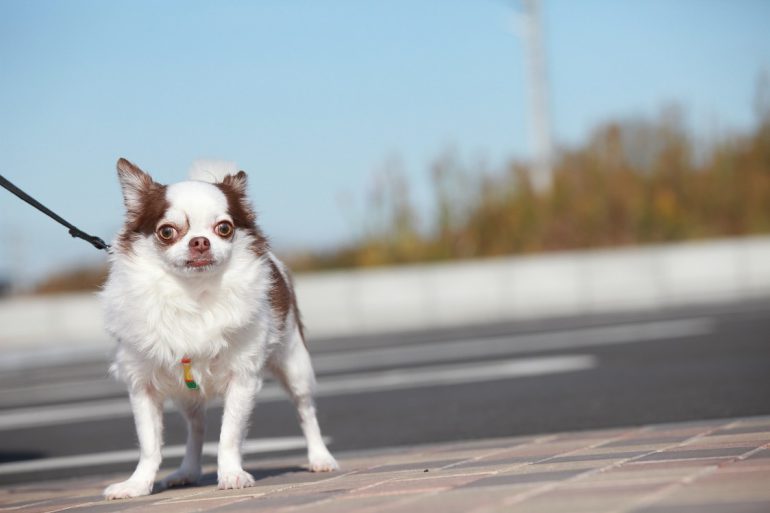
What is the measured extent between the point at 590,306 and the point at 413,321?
296 cm

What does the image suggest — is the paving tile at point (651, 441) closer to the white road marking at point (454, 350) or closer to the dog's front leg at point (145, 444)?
the dog's front leg at point (145, 444)

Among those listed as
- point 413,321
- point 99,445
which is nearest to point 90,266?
point 413,321

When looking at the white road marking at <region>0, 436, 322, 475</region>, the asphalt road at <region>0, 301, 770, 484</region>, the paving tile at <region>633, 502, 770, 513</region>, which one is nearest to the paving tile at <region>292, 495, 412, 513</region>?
the paving tile at <region>633, 502, 770, 513</region>

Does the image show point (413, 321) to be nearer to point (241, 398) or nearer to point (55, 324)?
point (55, 324)

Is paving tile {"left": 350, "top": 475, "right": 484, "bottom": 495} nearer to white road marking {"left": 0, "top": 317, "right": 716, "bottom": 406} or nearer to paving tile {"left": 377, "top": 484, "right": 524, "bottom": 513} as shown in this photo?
paving tile {"left": 377, "top": 484, "right": 524, "bottom": 513}

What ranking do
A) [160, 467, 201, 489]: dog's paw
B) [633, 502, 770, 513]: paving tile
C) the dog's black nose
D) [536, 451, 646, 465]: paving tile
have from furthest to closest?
[160, 467, 201, 489]: dog's paw → the dog's black nose → [536, 451, 646, 465]: paving tile → [633, 502, 770, 513]: paving tile

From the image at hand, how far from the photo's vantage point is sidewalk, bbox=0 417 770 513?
10.9ft

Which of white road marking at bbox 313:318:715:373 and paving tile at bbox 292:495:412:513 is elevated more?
paving tile at bbox 292:495:412:513

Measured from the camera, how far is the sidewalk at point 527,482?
3.34 m

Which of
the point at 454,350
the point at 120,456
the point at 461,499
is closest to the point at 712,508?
the point at 461,499

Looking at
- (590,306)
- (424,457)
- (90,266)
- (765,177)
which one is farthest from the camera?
(90,266)

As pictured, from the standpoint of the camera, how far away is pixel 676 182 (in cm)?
2152

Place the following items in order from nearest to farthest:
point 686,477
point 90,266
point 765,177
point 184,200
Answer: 1. point 686,477
2. point 184,200
3. point 765,177
4. point 90,266

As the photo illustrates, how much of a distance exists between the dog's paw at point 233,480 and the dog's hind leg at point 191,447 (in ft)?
1.83
